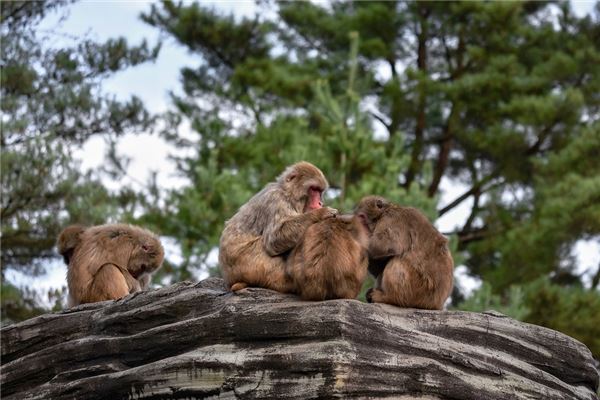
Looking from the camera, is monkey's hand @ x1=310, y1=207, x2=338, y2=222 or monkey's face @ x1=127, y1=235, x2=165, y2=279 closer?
monkey's hand @ x1=310, y1=207, x2=338, y2=222

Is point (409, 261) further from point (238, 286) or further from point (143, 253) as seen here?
point (143, 253)

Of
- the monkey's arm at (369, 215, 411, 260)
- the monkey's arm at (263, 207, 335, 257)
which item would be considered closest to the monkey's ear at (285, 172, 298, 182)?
the monkey's arm at (263, 207, 335, 257)

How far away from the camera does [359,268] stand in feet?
26.5

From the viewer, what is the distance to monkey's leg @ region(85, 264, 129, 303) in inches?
389

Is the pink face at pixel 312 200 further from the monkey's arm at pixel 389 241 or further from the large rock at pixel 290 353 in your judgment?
the large rock at pixel 290 353

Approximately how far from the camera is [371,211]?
8.59m

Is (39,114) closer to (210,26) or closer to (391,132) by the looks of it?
(210,26)

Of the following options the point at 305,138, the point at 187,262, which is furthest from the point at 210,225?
the point at 305,138

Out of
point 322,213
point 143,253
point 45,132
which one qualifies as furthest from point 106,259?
point 45,132

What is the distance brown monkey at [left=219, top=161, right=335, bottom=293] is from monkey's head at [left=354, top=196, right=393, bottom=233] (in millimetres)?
325

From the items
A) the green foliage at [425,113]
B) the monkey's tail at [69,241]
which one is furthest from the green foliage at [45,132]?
the monkey's tail at [69,241]

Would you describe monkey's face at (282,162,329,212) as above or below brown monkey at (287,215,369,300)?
above

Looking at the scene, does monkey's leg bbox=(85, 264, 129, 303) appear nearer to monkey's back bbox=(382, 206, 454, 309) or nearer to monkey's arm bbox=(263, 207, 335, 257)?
monkey's arm bbox=(263, 207, 335, 257)

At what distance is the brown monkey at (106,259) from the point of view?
389 inches
